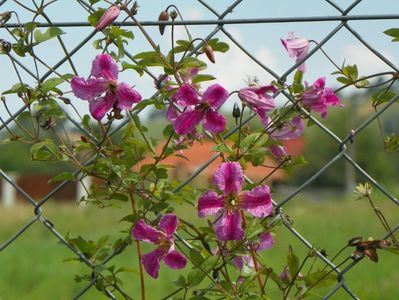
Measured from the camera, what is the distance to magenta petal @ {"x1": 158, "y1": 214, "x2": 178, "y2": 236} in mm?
901

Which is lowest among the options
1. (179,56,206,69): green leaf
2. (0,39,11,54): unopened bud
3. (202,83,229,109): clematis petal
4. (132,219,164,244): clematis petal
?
(132,219,164,244): clematis petal

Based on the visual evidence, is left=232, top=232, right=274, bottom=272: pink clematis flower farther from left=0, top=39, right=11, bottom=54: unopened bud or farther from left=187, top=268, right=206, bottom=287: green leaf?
left=0, top=39, right=11, bottom=54: unopened bud

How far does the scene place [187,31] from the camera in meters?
0.92

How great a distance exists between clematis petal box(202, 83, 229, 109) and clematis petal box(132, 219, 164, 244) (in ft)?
0.54

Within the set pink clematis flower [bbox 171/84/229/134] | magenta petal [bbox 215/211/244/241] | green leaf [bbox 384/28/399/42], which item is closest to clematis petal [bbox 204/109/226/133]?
pink clematis flower [bbox 171/84/229/134]

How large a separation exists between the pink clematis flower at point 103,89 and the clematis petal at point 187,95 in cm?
5

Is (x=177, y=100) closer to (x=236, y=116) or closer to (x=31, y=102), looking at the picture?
(x=236, y=116)

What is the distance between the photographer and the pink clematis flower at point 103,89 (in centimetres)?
88

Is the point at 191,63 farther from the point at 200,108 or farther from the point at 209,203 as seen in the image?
the point at 209,203

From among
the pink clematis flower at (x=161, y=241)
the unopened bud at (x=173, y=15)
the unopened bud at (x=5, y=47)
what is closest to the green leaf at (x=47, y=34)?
the unopened bud at (x=5, y=47)

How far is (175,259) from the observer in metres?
0.91

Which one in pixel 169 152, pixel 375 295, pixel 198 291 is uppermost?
pixel 375 295

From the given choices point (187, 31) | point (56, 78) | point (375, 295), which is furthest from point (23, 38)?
point (375, 295)

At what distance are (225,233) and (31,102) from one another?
1.01 feet
